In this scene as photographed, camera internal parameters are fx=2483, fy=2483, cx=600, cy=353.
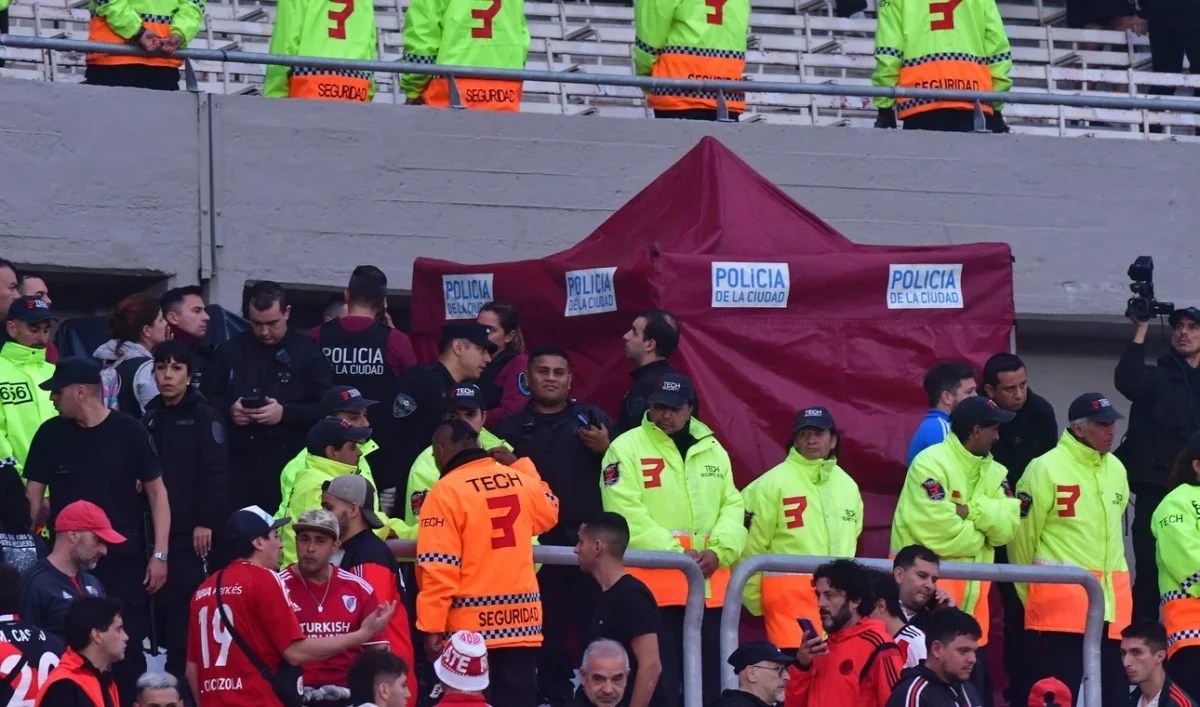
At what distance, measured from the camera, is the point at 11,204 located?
1396 centimetres

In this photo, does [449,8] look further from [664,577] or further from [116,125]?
[664,577]

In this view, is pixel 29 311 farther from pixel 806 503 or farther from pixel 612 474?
pixel 806 503

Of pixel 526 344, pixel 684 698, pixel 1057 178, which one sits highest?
pixel 1057 178

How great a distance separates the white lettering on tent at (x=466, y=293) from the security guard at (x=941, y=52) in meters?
3.55

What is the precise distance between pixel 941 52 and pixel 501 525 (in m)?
6.41

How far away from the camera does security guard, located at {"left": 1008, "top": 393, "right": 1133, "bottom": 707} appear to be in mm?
11500

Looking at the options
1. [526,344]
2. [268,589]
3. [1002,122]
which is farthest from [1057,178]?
[268,589]

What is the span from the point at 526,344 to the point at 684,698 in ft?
11.0

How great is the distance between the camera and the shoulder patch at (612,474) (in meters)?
10.9

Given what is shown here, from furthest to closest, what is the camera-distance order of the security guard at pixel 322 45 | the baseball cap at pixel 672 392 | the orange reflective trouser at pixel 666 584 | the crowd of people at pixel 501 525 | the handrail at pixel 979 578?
the security guard at pixel 322 45
the baseball cap at pixel 672 392
the orange reflective trouser at pixel 666 584
the handrail at pixel 979 578
the crowd of people at pixel 501 525

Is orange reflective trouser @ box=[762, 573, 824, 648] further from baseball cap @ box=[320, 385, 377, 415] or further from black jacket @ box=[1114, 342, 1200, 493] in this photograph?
black jacket @ box=[1114, 342, 1200, 493]

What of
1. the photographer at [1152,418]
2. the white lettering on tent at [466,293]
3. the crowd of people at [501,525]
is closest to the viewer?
the crowd of people at [501,525]

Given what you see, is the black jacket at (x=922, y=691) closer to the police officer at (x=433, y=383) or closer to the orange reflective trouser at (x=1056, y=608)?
the orange reflective trouser at (x=1056, y=608)

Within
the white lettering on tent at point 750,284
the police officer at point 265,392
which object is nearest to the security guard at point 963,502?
the white lettering on tent at point 750,284
